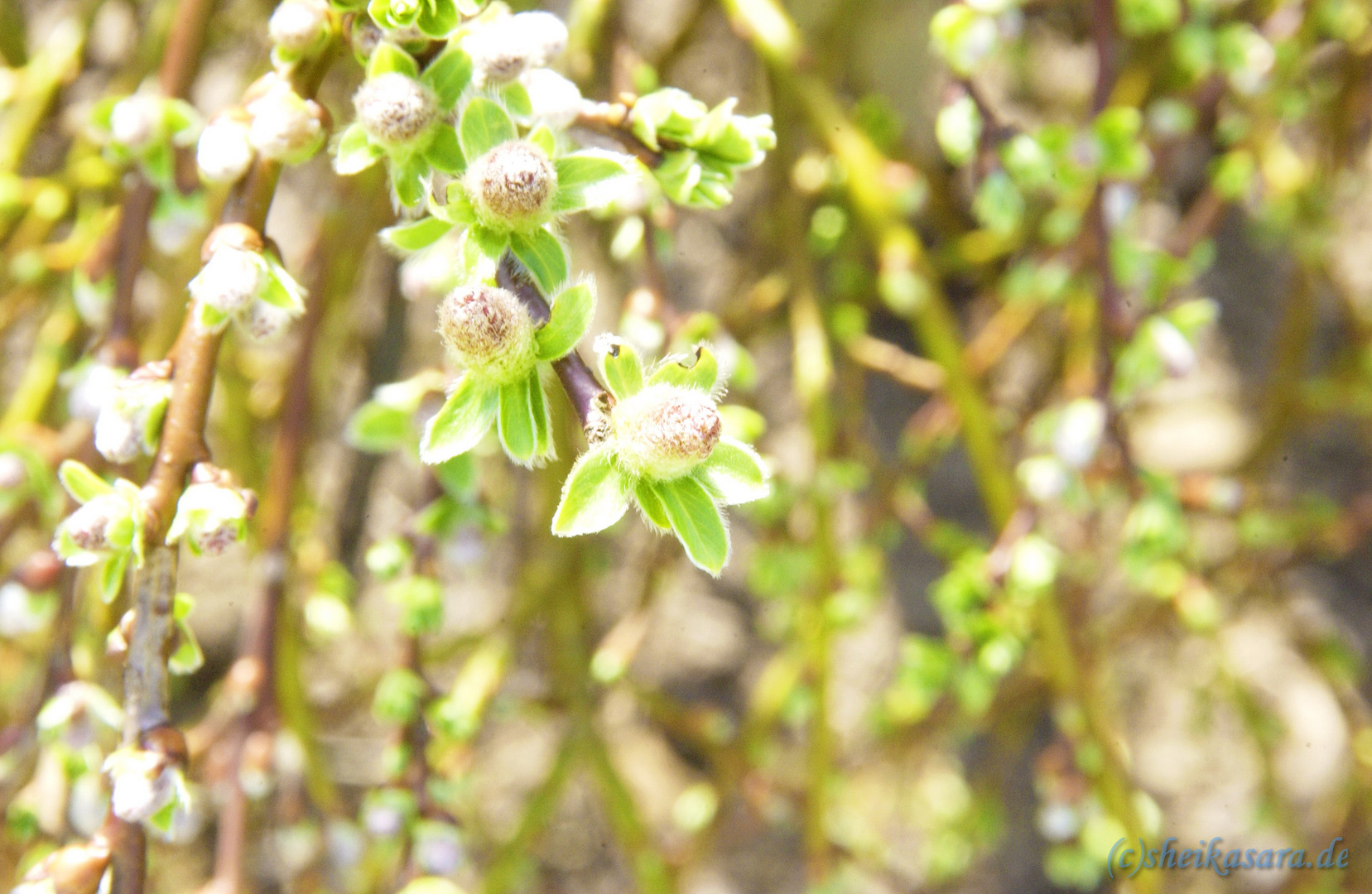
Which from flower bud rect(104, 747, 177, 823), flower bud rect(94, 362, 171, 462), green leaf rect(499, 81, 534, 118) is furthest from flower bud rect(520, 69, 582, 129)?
flower bud rect(104, 747, 177, 823)

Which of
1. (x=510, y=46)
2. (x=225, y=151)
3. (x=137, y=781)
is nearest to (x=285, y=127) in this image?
(x=225, y=151)

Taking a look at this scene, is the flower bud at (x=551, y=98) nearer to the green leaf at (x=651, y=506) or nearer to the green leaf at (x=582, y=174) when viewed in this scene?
the green leaf at (x=582, y=174)

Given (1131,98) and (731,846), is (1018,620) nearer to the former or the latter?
(1131,98)

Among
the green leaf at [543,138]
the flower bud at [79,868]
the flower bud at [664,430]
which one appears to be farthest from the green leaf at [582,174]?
the flower bud at [79,868]

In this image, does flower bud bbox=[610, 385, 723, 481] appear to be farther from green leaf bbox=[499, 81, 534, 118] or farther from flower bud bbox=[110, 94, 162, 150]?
flower bud bbox=[110, 94, 162, 150]

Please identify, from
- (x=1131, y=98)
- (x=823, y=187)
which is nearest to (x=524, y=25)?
(x=823, y=187)

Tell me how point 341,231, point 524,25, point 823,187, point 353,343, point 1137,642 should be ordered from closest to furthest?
point 524,25, point 341,231, point 823,187, point 353,343, point 1137,642
